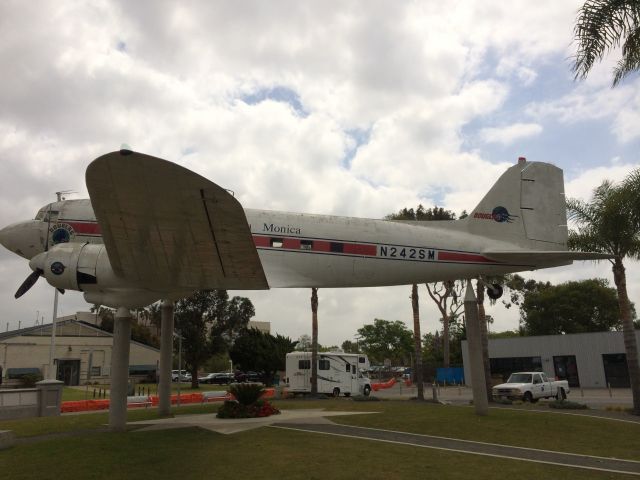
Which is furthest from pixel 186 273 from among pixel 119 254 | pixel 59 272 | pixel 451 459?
pixel 451 459

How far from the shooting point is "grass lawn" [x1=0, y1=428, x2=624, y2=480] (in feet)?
29.2

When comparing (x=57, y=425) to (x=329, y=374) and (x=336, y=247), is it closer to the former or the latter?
(x=336, y=247)

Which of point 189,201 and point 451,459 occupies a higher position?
point 189,201

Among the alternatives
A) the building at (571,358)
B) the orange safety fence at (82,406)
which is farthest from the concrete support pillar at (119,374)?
the building at (571,358)

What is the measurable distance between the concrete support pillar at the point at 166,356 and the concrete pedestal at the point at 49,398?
5318mm

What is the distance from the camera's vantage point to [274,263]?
14.3 meters

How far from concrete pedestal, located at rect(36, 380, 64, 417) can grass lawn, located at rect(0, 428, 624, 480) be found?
842cm

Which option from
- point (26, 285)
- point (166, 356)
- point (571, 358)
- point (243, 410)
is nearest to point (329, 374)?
point (243, 410)

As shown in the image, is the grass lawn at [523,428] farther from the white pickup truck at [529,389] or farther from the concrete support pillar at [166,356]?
the white pickup truck at [529,389]

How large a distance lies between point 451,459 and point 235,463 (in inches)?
181

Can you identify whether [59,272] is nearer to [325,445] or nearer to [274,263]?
[274,263]

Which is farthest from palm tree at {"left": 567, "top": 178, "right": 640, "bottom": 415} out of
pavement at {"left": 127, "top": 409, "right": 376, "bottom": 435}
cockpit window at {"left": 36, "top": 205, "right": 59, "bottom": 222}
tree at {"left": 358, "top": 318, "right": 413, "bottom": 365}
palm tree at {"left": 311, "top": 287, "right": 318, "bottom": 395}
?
tree at {"left": 358, "top": 318, "right": 413, "bottom": 365}

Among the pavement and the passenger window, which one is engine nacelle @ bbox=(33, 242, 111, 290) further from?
the passenger window

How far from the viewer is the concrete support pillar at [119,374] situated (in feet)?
44.6
